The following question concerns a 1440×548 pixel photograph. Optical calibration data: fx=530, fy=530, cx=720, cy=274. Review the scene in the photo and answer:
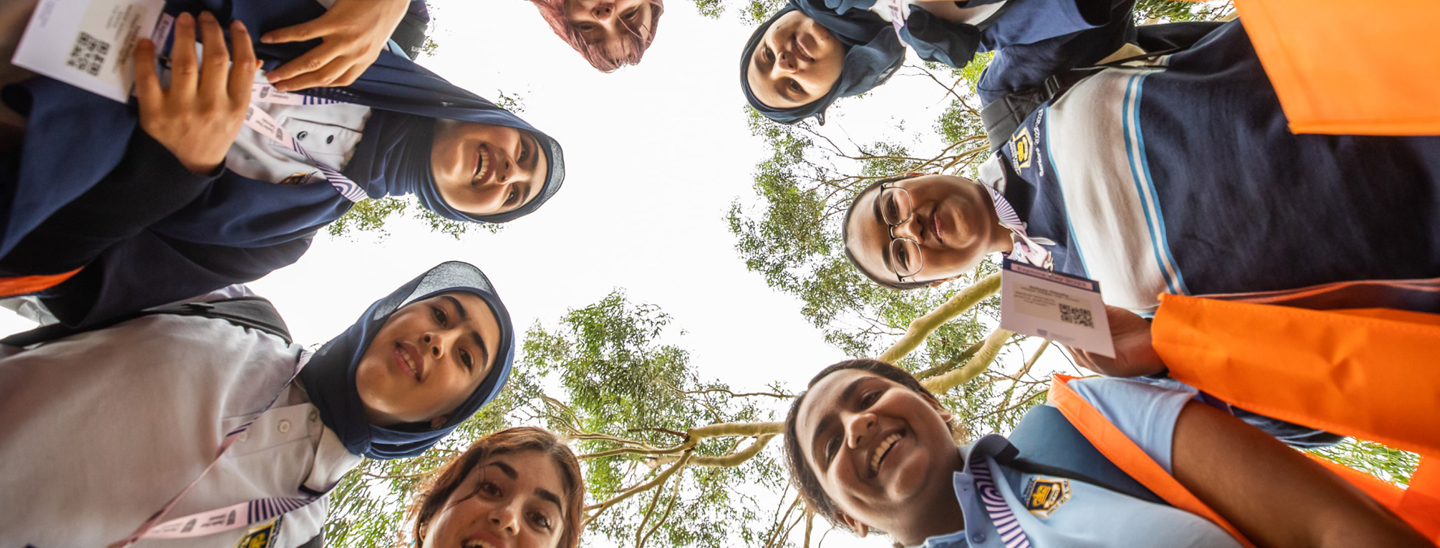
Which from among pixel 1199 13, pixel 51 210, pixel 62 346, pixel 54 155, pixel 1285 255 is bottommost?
pixel 62 346

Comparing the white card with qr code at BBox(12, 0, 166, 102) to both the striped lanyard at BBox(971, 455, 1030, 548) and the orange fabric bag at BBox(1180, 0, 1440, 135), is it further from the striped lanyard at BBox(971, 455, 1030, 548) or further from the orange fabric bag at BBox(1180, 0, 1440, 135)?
the striped lanyard at BBox(971, 455, 1030, 548)

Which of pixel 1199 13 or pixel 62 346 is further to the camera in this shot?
pixel 1199 13

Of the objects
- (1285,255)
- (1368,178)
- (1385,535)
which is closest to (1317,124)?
(1368,178)

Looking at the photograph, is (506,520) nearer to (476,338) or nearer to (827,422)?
(476,338)

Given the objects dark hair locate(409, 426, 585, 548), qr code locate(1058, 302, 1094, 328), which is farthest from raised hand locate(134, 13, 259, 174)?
qr code locate(1058, 302, 1094, 328)

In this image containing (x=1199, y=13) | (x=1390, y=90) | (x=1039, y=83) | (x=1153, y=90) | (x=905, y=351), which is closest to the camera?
(x=1390, y=90)

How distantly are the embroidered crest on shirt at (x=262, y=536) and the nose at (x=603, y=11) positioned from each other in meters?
2.88

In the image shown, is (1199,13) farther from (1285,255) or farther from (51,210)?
(51,210)

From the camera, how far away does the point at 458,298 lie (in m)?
2.72

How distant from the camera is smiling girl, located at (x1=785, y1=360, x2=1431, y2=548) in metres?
1.25

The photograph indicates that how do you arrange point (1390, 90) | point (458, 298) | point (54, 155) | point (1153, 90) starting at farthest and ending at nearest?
point (458, 298) < point (1153, 90) < point (54, 155) < point (1390, 90)

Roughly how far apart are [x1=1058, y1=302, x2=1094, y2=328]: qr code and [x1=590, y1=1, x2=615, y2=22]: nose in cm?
285

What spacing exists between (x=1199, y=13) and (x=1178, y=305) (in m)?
6.10

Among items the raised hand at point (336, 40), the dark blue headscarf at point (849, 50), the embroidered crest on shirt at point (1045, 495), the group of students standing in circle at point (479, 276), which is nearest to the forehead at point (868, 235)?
the group of students standing in circle at point (479, 276)
